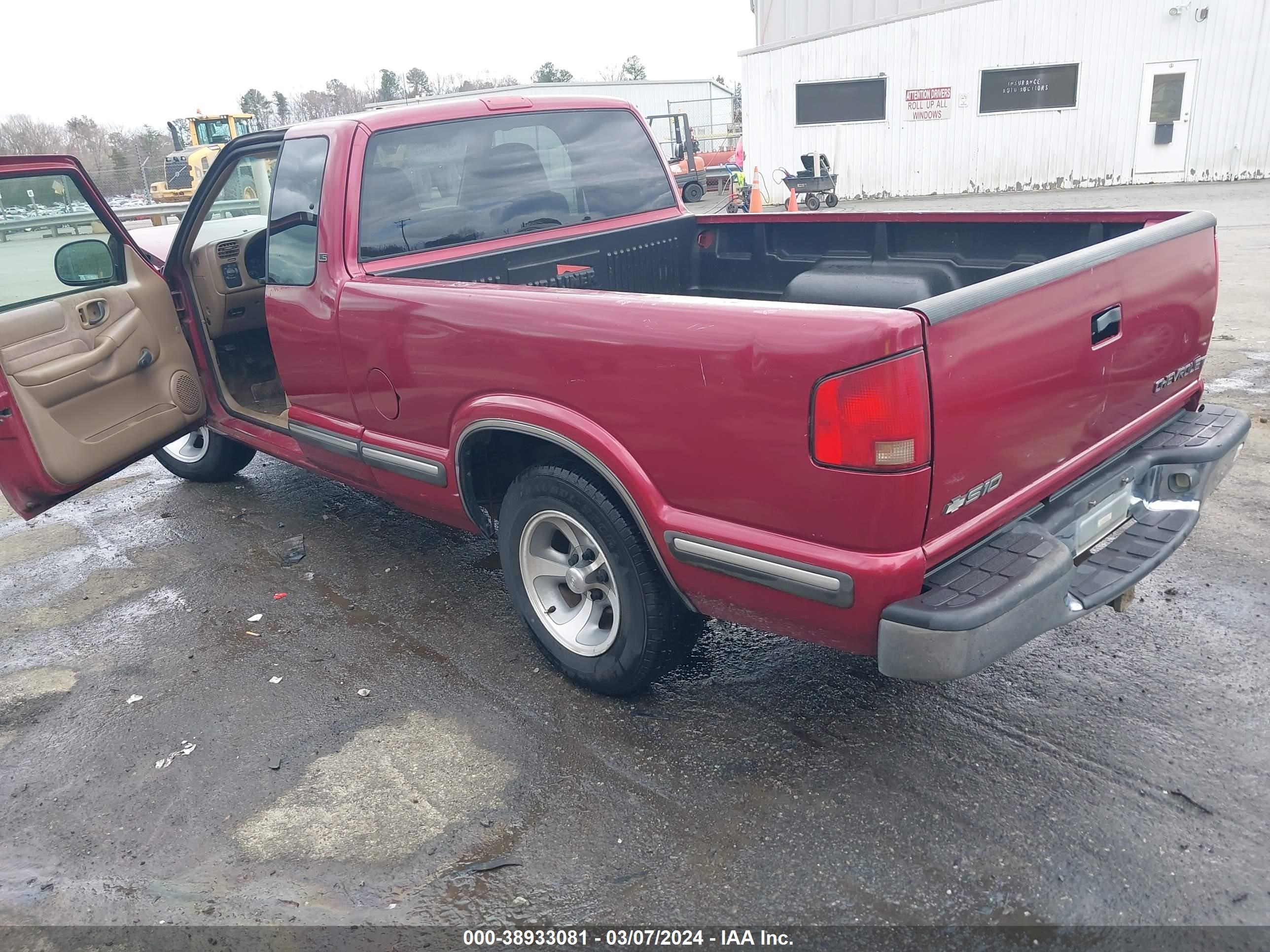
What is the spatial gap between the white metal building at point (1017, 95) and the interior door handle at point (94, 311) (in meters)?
19.2

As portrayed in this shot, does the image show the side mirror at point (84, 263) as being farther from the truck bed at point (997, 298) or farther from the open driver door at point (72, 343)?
the truck bed at point (997, 298)

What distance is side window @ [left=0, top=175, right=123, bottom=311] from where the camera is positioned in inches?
155

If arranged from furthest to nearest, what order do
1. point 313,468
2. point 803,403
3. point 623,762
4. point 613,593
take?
point 313,468
point 613,593
point 623,762
point 803,403

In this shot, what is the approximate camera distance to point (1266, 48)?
1733 centimetres

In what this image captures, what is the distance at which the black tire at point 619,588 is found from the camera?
2.86m

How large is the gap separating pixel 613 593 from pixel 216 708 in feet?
5.26

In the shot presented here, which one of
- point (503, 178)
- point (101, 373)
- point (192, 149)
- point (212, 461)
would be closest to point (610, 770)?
point (503, 178)

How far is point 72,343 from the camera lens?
4.07 metres

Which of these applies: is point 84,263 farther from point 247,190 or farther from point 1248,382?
point 247,190

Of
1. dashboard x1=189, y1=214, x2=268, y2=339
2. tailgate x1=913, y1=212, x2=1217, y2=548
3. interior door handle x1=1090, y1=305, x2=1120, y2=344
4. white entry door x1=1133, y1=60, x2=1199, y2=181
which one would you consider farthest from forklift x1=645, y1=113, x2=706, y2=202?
interior door handle x1=1090, y1=305, x2=1120, y2=344

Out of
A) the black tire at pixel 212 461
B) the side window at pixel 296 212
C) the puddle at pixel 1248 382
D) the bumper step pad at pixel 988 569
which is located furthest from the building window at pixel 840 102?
the bumper step pad at pixel 988 569

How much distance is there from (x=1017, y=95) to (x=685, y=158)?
308 inches

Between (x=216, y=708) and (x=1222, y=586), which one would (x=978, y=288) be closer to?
(x=1222, y=586)

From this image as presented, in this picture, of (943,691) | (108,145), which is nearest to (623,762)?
(943,691)
